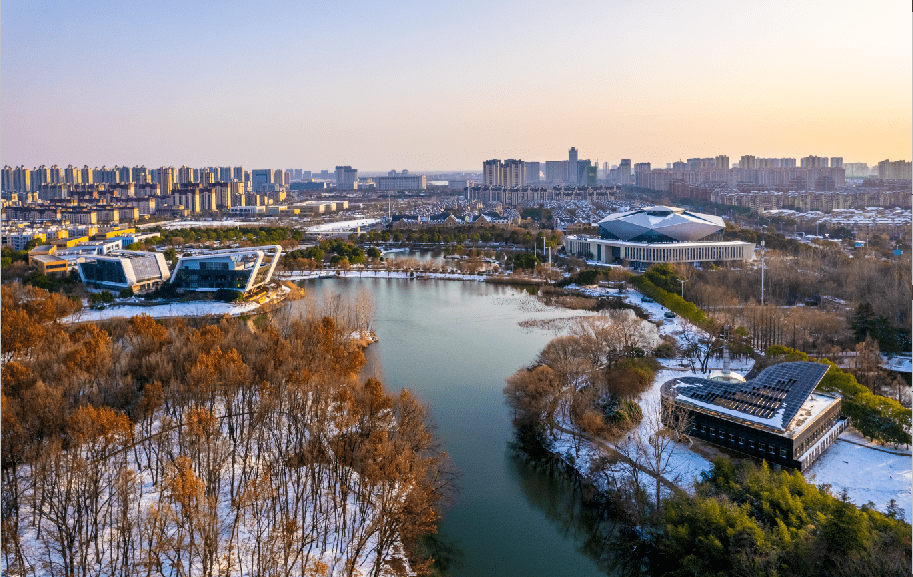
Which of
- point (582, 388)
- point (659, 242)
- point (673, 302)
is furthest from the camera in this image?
point (659, 242)

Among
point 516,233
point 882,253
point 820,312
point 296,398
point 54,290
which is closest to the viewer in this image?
point 296,398

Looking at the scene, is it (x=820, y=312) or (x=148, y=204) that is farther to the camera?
(x=148, y=204)

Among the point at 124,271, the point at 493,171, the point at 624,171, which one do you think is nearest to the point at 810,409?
the point at 124,271

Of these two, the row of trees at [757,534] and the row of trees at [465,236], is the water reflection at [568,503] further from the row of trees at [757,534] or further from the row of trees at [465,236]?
the row of trees at [465,236]

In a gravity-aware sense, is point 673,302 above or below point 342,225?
below

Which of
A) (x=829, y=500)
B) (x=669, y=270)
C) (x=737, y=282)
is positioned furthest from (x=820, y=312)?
(x=829, y=500)

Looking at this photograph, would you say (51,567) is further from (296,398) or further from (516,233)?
(516,233)

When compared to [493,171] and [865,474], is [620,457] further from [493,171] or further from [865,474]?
[493,171]

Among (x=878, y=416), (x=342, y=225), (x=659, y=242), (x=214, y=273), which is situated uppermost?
(x=342, y=225)
